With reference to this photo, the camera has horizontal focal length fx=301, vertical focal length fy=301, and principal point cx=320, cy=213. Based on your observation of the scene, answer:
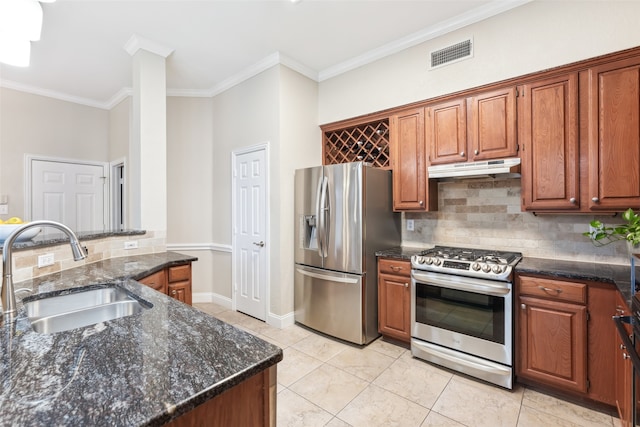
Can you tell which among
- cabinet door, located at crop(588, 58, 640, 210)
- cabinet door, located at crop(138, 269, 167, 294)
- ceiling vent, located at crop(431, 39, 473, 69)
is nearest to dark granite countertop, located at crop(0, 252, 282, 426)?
cabinet door, located at crop(138, 269, 167, 294)

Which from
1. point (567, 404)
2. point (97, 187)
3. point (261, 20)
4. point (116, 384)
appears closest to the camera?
point (116, 384)

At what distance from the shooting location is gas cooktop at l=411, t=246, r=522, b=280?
7.08 feet

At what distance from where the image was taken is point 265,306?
11.5 ft

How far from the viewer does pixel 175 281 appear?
2533 mm

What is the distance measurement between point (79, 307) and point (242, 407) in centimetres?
133

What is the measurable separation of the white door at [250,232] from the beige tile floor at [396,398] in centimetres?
104

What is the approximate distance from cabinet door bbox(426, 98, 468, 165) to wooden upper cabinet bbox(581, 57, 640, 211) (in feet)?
2.73

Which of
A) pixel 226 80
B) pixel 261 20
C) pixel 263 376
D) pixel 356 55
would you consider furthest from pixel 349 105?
pixel 263 376

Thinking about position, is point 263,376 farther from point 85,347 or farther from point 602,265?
point 602,265

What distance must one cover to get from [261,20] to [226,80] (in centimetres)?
135

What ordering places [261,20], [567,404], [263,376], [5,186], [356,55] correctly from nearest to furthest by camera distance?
1. [263,376]
2. [567,404]
3. [261,20]
4. [356,55]
5. [5,186]

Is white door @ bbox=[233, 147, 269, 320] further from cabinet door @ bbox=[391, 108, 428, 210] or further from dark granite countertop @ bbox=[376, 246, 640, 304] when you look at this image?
dark granite countertop @ bbox=[376, 246, 640, 304]

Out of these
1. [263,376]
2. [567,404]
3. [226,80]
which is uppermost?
[226,80]

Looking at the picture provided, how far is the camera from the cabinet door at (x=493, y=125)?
2420mm
